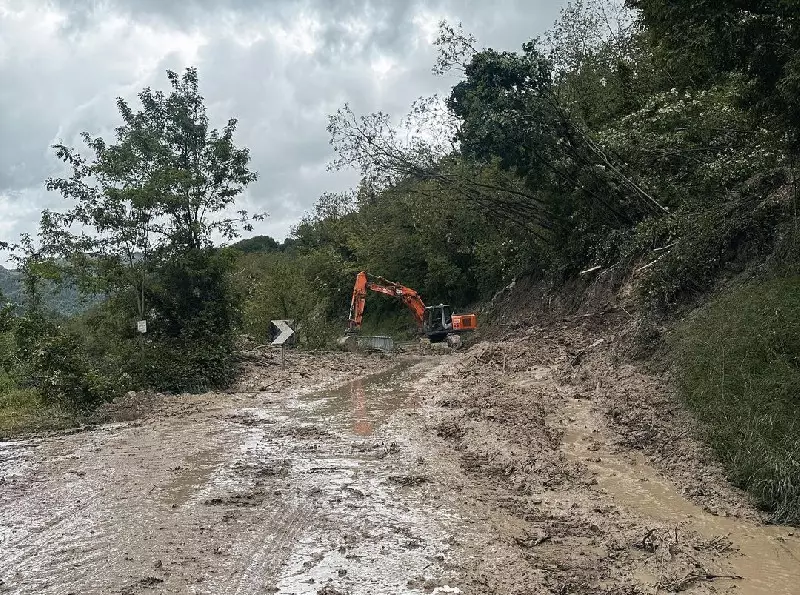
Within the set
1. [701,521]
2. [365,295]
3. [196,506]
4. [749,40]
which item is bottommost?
[701,521]

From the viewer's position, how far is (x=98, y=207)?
54.9 ft

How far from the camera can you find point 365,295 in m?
26.9

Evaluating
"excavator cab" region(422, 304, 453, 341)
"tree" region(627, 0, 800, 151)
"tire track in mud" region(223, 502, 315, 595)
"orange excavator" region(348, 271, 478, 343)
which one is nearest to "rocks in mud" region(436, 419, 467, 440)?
"tire track in mud" region(223, 502, 315, 595)

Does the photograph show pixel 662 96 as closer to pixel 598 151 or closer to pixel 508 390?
pixel 598 151

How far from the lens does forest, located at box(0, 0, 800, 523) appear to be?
8.41 metres

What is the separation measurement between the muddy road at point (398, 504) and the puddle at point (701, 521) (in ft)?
0.08

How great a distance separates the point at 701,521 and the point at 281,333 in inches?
592

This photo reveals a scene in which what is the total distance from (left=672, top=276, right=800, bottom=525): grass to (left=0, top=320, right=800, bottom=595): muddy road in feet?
0.98

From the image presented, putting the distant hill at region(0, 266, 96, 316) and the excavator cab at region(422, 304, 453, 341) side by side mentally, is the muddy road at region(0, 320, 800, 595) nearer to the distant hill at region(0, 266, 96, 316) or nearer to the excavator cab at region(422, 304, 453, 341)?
the distant hill at region(0, 266, 96, 316)

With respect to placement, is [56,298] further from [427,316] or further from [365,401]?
[427,316]

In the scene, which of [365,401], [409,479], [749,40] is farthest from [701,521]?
[365,401]

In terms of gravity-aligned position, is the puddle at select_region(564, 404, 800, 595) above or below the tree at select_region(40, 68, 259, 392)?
below

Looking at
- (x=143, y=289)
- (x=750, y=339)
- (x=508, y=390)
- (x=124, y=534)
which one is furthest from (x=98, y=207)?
(x=750, y=339)

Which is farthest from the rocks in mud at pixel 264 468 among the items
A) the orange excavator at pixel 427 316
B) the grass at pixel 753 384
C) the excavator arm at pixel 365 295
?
the orange excavator at pixel 427 316
